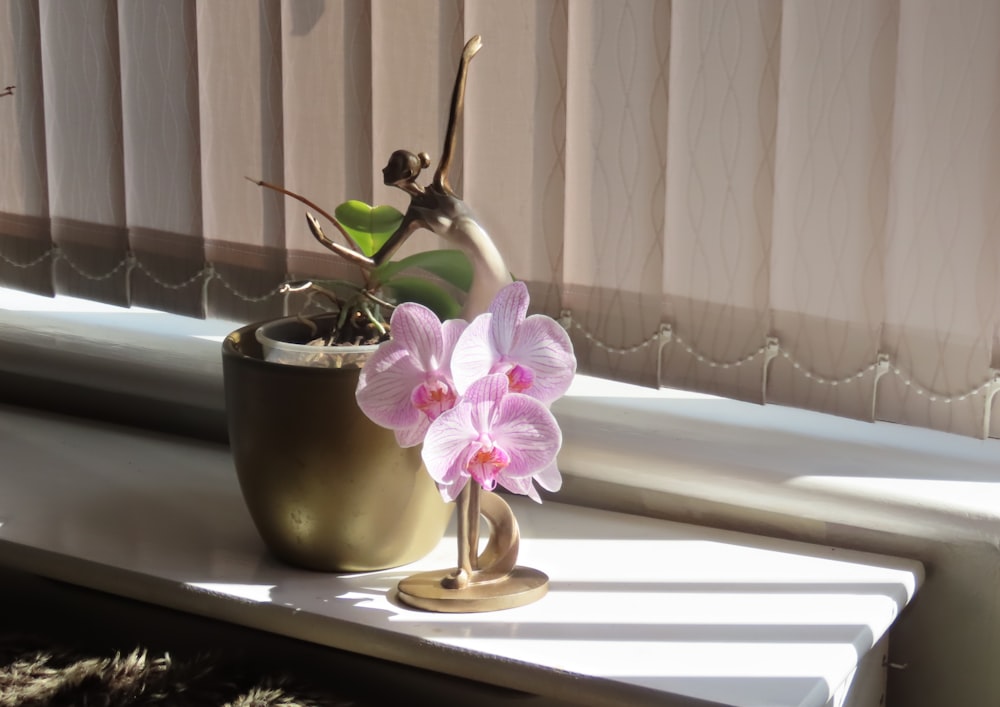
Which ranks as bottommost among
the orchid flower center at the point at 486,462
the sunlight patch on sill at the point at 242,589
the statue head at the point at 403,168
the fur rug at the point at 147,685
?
the fur rug at the point at 147,685

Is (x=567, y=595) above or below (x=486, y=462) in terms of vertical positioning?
below

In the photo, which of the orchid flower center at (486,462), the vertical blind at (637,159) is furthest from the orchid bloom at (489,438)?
the vertical blind at (637,159)

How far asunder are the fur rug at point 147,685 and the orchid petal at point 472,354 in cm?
23

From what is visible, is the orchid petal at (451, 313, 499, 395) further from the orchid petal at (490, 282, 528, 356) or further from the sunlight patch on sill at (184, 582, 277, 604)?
the sunlight patch on sill at (184, 582, 277, 604)

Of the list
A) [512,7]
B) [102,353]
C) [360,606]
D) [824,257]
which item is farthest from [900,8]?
[102,353]

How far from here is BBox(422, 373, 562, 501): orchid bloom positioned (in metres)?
0.78

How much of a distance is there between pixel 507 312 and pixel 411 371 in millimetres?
69

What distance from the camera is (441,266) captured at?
2.95 feet

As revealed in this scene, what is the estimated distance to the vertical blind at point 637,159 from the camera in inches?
34.7

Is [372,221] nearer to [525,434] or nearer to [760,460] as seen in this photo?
[525,434]

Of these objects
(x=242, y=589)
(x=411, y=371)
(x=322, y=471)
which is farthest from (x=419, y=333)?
(x=242, y=589)

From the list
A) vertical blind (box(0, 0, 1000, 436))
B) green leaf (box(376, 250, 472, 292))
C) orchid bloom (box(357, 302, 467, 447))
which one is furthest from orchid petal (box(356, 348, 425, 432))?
vertical blind (box(0, 0, 1000, 436))

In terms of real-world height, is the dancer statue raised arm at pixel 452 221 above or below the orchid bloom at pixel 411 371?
above

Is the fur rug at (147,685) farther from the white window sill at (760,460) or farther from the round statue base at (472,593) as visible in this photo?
the white window sill at (760,460)
